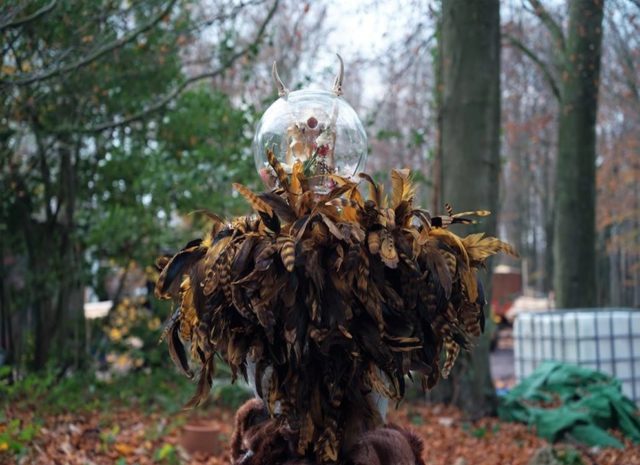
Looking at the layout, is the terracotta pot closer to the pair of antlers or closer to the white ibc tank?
the pair of antlers

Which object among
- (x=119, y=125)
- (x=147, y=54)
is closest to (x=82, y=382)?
(x=119, y=125)

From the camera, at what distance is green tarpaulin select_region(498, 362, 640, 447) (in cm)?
671

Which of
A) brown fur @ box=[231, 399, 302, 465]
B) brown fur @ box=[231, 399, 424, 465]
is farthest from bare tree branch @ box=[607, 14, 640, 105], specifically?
brown fur @ box=[231, 399, 302, 465]

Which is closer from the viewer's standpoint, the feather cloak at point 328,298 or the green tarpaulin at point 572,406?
the feather cloak at point 328,298

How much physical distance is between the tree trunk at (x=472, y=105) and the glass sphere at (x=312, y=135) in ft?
15.5

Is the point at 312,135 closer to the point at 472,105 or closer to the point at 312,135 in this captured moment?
the point at 312,135

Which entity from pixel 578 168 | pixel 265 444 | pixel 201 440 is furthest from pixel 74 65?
pixel 578 168

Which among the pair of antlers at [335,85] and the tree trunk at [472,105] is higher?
the tree trunk at [472,105]

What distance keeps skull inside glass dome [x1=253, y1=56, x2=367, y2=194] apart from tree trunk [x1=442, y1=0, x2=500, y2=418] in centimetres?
472

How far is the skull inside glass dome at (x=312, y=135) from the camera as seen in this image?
277 centimetres

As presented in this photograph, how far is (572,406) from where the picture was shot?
281 inches

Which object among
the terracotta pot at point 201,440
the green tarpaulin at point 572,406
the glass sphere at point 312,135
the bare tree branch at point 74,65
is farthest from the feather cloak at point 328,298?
the green tarpaulin at point 572,406

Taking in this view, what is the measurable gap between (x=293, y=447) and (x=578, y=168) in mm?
10570

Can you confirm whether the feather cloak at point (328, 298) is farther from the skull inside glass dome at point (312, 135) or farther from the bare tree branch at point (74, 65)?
the bare tree branch at point (74, 65)
